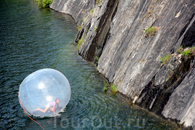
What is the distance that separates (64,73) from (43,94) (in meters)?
5.94

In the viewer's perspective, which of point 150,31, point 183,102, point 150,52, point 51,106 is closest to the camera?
point 183,102

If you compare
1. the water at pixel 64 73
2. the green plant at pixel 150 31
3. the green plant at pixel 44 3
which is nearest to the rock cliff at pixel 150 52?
the green plant at pixel 150 31

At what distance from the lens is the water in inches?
404

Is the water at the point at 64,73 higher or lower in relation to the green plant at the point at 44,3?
higher

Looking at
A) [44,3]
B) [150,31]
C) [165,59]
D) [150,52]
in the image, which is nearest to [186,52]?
[165,59]

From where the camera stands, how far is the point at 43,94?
9.80m

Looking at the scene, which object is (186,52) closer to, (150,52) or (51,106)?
(150,52)

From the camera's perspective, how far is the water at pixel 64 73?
10.3m

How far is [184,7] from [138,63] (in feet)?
12.0

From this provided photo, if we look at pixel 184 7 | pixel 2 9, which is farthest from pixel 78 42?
pixel 2 9

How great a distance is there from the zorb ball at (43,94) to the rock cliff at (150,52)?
4.00 meters

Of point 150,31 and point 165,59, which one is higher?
point 150,31

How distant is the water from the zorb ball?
0.67 metres

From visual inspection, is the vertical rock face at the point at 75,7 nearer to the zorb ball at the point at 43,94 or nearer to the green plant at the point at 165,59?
the green plant at the point at 165,59
